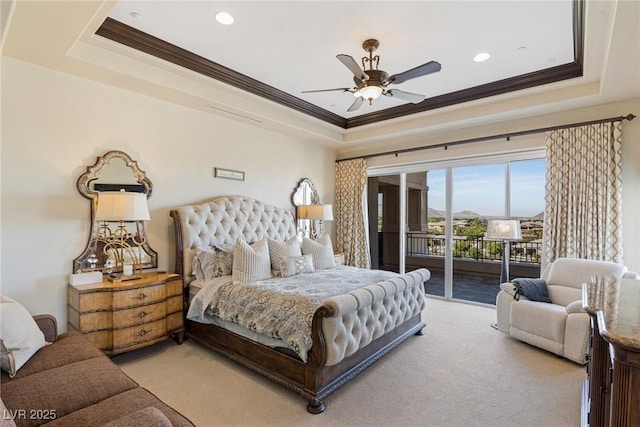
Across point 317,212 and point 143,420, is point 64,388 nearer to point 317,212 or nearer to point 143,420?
point 143,420

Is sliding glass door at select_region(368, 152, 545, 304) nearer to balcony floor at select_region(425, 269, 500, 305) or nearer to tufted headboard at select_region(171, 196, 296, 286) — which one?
balcony floor at select_region(425, 269, 500, 305)

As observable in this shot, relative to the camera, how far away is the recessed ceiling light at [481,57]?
332cm

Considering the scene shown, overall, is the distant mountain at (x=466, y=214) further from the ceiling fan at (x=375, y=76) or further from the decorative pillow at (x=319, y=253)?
the ceiling fan at (x=375, y=76)

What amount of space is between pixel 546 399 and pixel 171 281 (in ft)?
11.9

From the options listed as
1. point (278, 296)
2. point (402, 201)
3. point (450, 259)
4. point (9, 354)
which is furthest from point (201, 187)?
point (450, 259)

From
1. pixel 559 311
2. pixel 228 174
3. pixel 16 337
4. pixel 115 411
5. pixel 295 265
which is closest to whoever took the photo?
pixel 115 411

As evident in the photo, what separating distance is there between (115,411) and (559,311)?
3.84m

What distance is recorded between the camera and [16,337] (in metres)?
1.91

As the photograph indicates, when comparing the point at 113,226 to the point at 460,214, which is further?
the point at 460,214

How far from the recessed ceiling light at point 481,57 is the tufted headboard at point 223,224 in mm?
3339

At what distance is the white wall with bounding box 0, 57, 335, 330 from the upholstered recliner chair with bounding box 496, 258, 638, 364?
407cm

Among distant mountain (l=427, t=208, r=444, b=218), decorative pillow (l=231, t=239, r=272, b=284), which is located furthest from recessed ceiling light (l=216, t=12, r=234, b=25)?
distant mountain (l=427, t=208, r=444, b=218)

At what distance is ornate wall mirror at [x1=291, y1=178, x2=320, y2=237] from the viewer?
565 cm

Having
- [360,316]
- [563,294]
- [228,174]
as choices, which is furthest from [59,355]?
[563,294]
